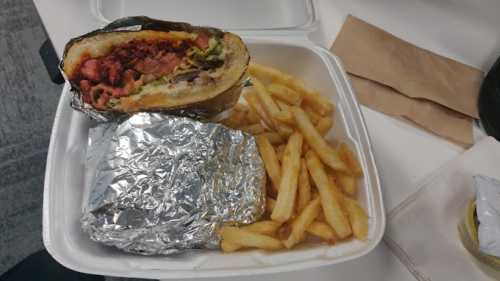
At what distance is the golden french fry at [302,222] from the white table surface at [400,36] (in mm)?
90

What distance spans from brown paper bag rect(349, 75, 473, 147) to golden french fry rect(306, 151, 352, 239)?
0.33 metres

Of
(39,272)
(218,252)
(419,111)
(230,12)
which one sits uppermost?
(230,12)

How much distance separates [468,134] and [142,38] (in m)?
0.77

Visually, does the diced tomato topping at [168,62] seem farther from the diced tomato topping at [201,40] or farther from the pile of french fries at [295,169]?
the pile of french fries at [295,169]

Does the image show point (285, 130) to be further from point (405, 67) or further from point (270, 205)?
point (405, 67)

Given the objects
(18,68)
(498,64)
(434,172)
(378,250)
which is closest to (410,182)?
(434,172)

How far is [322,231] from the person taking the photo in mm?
819

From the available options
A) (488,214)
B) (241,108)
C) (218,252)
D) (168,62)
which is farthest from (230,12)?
(488,214)

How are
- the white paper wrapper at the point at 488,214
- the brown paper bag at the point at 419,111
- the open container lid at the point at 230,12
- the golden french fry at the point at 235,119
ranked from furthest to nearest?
the open container lid at the point at 230,12, the brown paper bag at the point at 419,111, the golden french fry at the point at 235,119, the white paper wrapper at the point at 488,214

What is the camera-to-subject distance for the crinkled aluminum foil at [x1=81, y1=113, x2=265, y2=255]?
2.50ft

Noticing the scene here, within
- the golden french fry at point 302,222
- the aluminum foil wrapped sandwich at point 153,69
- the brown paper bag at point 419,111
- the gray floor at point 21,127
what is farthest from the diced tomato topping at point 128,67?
the gray floor at point 21,127

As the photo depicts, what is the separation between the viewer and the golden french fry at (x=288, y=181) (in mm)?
811

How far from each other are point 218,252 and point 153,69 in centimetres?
35

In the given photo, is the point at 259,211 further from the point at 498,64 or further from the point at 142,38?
the point at 498,64
